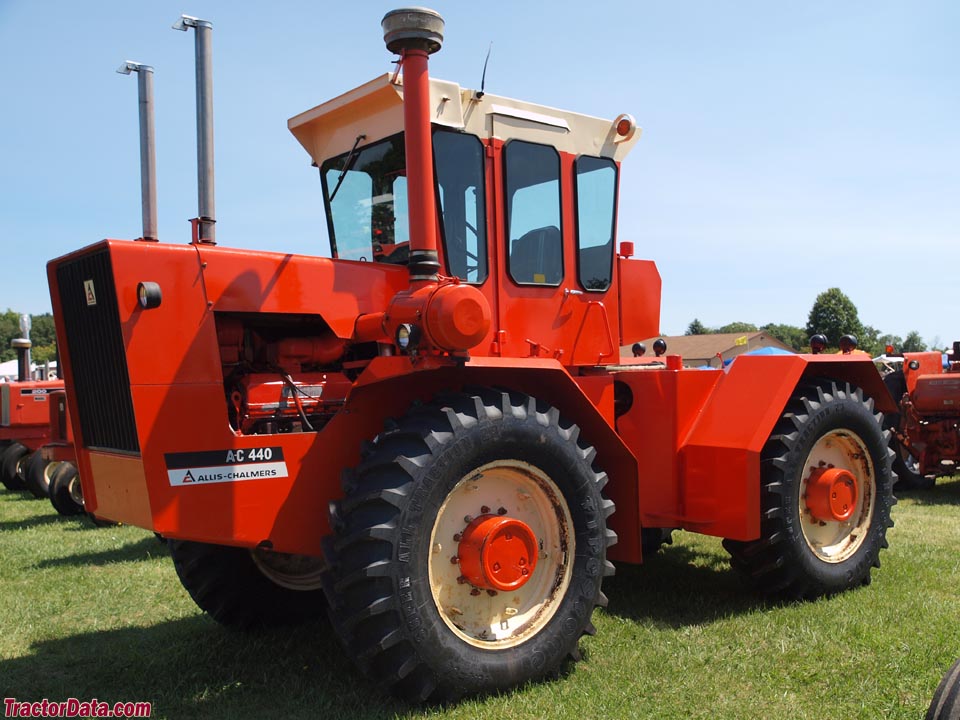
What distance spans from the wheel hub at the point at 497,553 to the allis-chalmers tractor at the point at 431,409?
1cm

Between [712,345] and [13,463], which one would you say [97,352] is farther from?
[712,345]

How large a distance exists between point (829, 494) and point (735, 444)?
2.90 feet

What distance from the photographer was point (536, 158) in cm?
529

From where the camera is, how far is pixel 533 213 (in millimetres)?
5262

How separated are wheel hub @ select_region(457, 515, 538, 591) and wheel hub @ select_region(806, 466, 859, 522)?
2509 mm

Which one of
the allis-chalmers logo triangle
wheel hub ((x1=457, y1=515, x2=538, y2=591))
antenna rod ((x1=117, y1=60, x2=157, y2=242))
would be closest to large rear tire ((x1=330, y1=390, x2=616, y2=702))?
wheel hub ((x1=457, y1=515, x2=538, y2=591))

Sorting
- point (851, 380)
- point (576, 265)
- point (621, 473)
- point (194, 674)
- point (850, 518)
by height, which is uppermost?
point (576, 265)

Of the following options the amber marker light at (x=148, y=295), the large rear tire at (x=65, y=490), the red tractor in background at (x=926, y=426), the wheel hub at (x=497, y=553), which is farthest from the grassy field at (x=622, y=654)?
the red tractor in background at (x=926, y=426)

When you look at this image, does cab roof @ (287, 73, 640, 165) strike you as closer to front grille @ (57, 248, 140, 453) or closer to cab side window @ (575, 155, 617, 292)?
cab side window @ (575, 155, 617, 292)

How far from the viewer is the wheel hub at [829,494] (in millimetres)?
5797

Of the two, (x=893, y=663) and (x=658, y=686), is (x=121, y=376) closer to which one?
(x=658, y=686)

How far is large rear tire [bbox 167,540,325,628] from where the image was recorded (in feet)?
17.0

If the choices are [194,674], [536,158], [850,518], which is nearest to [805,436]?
[850,518]

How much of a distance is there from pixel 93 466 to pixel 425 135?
2.33m
